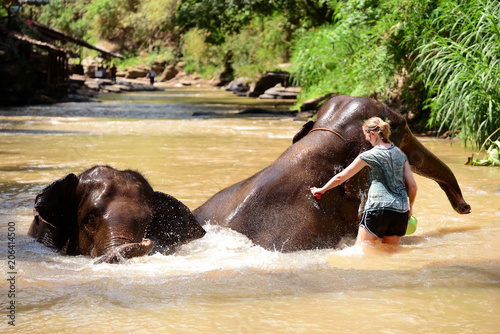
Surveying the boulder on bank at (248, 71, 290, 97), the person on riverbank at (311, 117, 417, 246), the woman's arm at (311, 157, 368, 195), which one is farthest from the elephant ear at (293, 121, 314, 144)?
the boulder on bank at (248, 71, 290, 97)

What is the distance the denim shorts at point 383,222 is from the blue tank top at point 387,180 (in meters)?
0.04

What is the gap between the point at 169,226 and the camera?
198 inches

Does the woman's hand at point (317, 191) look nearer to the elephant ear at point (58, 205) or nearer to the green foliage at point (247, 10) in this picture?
the elephant ear at point (58, 205)

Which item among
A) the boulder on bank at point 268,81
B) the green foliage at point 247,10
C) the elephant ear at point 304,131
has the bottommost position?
the boulder on bank at point 268,81

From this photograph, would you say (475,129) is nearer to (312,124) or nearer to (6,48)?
(312,124)

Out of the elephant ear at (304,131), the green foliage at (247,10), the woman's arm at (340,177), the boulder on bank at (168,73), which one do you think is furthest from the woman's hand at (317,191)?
the boulder on bank at (168,73)

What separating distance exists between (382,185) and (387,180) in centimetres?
6

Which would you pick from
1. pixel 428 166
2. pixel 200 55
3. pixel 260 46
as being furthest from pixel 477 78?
pixel 200 55

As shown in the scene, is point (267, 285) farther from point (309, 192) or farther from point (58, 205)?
point (58, 205)

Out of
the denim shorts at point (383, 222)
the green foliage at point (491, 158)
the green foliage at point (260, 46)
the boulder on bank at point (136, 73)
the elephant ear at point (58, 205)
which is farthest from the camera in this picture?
the boulder on bank at point (136, 73)

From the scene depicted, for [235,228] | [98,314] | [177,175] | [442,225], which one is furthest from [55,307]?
[177,175]

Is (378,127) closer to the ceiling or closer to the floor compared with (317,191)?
closer to the ceiling

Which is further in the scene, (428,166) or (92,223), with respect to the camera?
(428,166)

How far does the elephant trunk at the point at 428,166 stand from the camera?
221 inches
